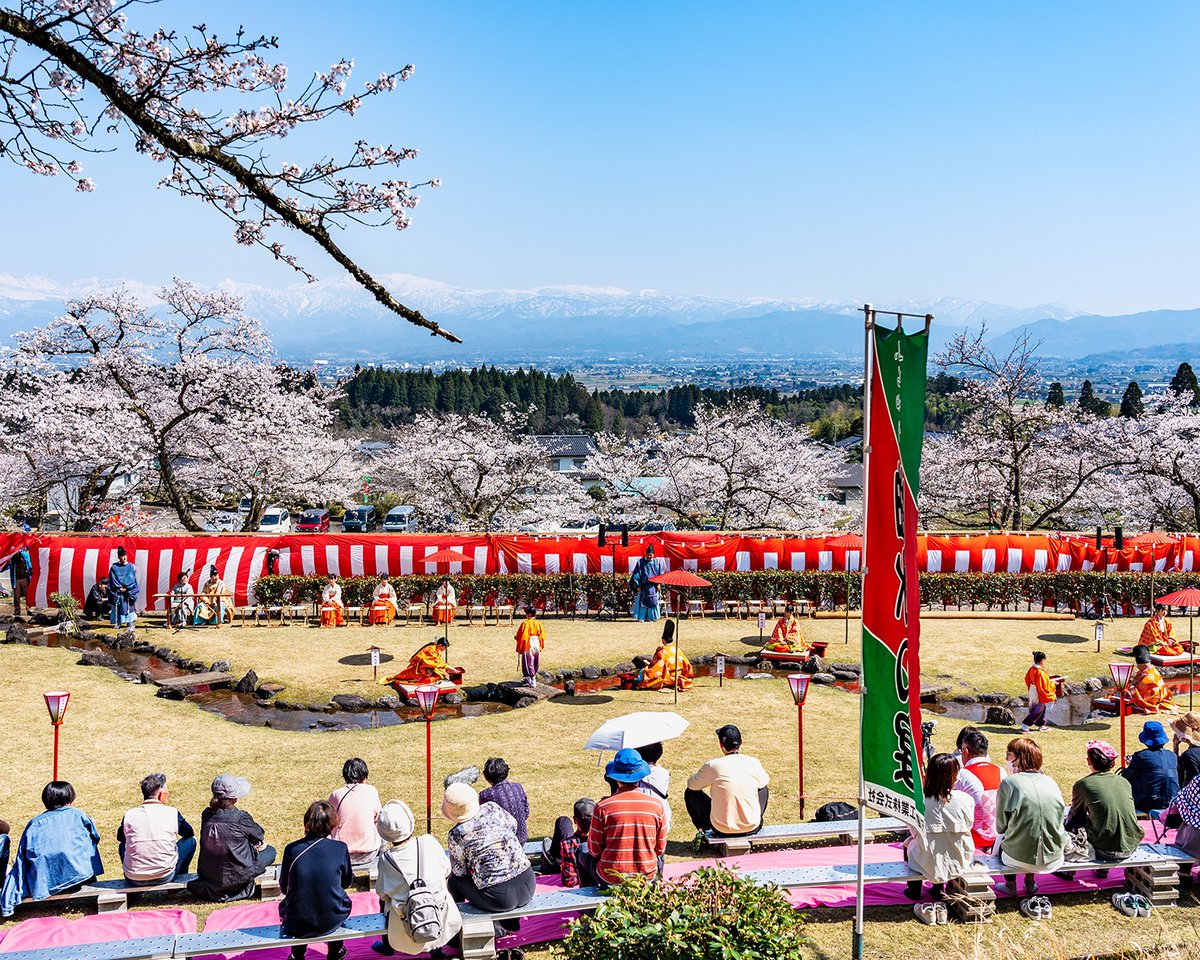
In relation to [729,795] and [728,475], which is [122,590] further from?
[728,475]

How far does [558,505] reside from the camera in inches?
1457

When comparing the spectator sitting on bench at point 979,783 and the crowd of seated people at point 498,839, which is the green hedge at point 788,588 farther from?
the crowd of seated people at point 498,839

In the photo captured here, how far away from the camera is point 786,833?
8.15m

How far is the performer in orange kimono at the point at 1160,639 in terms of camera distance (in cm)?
1625

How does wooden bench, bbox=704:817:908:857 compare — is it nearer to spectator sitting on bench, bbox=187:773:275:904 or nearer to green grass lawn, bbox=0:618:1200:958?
green grass lawn, bbox=0:618:1200:958

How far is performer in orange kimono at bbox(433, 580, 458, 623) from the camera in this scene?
18.8 m

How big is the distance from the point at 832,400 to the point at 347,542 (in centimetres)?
8470

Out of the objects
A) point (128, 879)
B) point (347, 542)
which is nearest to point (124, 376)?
point (347, 542)

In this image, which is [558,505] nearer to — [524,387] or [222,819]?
[222,819]

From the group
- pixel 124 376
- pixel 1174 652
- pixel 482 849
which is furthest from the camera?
pixel 124 376

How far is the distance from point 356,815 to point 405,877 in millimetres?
1963

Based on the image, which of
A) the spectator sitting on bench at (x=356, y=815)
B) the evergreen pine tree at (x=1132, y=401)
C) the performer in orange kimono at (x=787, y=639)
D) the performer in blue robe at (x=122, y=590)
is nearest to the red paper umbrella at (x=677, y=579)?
the performer in orange kimono at (x=787, y=639)

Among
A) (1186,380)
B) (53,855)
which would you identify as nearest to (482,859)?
(53,855)

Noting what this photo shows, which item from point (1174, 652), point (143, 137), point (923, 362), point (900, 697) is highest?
point (143, 137)
